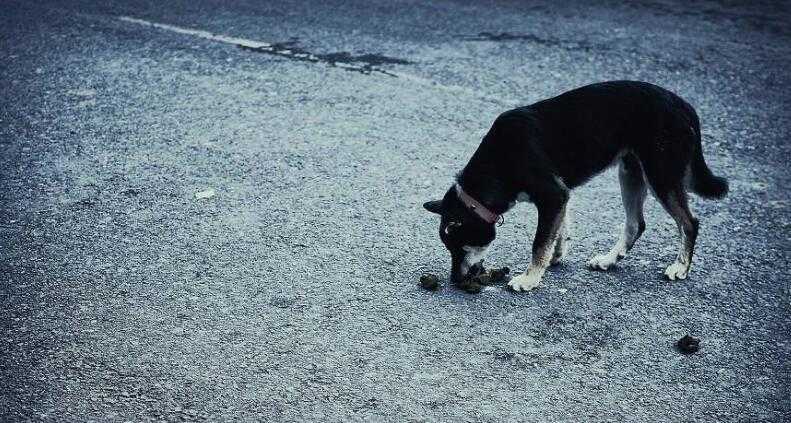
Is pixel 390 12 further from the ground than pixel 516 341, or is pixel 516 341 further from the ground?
pixel 390 12

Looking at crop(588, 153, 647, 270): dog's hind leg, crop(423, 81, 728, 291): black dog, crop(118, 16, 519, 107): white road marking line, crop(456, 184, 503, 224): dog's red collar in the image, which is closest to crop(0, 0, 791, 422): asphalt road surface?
crop(118, 16, 519, 107): white road marking line

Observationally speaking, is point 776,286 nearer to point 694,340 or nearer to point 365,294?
point 694,340

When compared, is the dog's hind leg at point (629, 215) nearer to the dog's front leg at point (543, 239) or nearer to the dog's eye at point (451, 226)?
the dog's front leg at point (543, 239)

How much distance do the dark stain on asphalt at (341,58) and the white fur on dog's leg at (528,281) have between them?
11.5ft

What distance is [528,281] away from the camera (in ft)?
13.3

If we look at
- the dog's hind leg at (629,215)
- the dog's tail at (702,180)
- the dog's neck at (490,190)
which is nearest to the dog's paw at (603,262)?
the dog's hind leg at (629,215)

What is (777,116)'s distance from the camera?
20.3ft

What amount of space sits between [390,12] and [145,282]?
19.7 ft

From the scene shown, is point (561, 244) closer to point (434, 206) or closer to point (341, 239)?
point (434, 206)

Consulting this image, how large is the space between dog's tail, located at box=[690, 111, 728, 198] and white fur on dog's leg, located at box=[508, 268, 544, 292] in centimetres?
102

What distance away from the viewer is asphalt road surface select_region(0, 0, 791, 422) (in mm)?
3254

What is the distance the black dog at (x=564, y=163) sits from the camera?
3.90m

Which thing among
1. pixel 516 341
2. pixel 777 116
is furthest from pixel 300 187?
pixel 777 116

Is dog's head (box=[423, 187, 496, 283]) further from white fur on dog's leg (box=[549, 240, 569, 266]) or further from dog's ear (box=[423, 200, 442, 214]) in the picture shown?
white fur on dog's leg (box=[549, 240, 569, 266])
